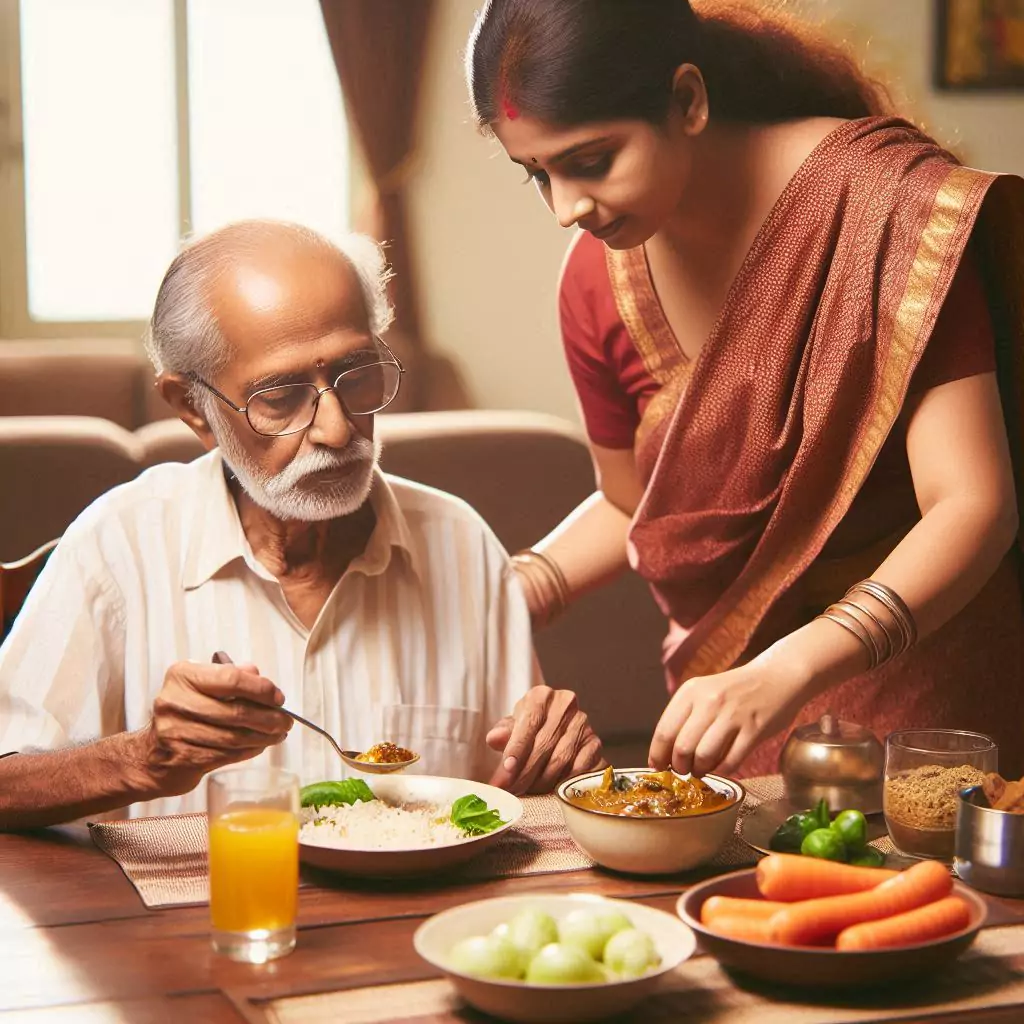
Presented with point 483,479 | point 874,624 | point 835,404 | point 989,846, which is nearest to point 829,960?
point 989,846

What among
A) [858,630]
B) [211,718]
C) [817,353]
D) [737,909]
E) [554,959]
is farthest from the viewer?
[817,353]

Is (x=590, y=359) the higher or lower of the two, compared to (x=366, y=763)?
higher

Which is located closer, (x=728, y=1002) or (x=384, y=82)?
(x=728, y=1002)

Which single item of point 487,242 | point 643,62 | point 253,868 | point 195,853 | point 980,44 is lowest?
point 195,853

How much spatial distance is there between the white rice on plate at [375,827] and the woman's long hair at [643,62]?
3.06ft

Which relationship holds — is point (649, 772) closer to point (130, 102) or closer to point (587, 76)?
point (587, 76)

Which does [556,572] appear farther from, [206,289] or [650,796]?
[650,796]

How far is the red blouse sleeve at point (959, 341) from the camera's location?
75.4 inches

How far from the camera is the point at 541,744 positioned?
1786 mm

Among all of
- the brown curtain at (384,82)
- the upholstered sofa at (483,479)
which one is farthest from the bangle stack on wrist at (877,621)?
the brown curtain at (384,82)

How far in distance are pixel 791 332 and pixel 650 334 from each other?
0.77 ft

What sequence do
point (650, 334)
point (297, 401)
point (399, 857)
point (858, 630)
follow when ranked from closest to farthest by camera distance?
point (399, 857)
point (858, 630)
point (297, 401)
point (650, 334)

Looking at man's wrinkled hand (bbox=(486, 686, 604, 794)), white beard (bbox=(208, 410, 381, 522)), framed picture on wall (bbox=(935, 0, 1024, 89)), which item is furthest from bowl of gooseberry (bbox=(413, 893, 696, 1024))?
framed picture on wall (bbox=(935, 0, 1024, 89))

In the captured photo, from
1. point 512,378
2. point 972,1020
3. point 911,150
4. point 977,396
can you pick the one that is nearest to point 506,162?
point 512,378
